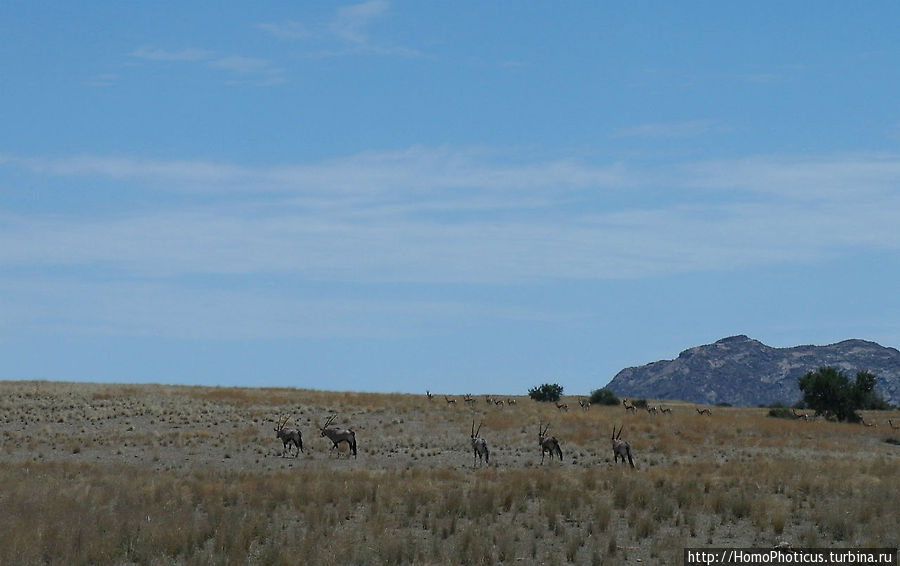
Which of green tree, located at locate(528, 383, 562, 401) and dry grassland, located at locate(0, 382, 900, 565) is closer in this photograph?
dry grassland, located at locate(0, 382, 900, 565)

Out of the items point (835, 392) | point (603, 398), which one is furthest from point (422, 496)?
point (603, 398)

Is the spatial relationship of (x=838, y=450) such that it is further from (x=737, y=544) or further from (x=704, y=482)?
(x=737, y=544)

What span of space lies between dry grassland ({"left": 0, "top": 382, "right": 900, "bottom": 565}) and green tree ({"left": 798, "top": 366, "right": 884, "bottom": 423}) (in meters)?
18.9

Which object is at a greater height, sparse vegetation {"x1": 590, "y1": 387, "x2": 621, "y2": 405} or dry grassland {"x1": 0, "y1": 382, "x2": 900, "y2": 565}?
sparse vegetation {"x1": 590, "y1": 387, "x2": 621, "y2": 405}

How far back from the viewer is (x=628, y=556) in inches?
723

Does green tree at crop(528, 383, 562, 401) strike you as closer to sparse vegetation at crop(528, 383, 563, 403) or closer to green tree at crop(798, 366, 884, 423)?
sparse vegetation at crop(528, 383, 563, 403)

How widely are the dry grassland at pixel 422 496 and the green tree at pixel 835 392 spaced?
1889 centimetres

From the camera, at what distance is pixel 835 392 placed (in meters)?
64.6

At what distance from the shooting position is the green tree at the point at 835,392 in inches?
2534

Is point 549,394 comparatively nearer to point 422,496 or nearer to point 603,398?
point 603,398

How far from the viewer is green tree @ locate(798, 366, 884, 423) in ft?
211

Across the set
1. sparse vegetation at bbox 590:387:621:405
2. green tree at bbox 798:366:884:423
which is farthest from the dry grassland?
sparse vegetation at bbox 590:387:621:405

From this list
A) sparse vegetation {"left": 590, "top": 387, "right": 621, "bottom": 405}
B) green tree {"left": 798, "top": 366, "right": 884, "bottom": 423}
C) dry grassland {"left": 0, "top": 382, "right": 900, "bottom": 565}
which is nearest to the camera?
dry grassland {"left": 0, "top": 382, "right": 900, "bottom": 565}

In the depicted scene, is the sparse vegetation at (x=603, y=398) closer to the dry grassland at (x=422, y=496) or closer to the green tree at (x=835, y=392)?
the green tree at (x=835, y=392)
